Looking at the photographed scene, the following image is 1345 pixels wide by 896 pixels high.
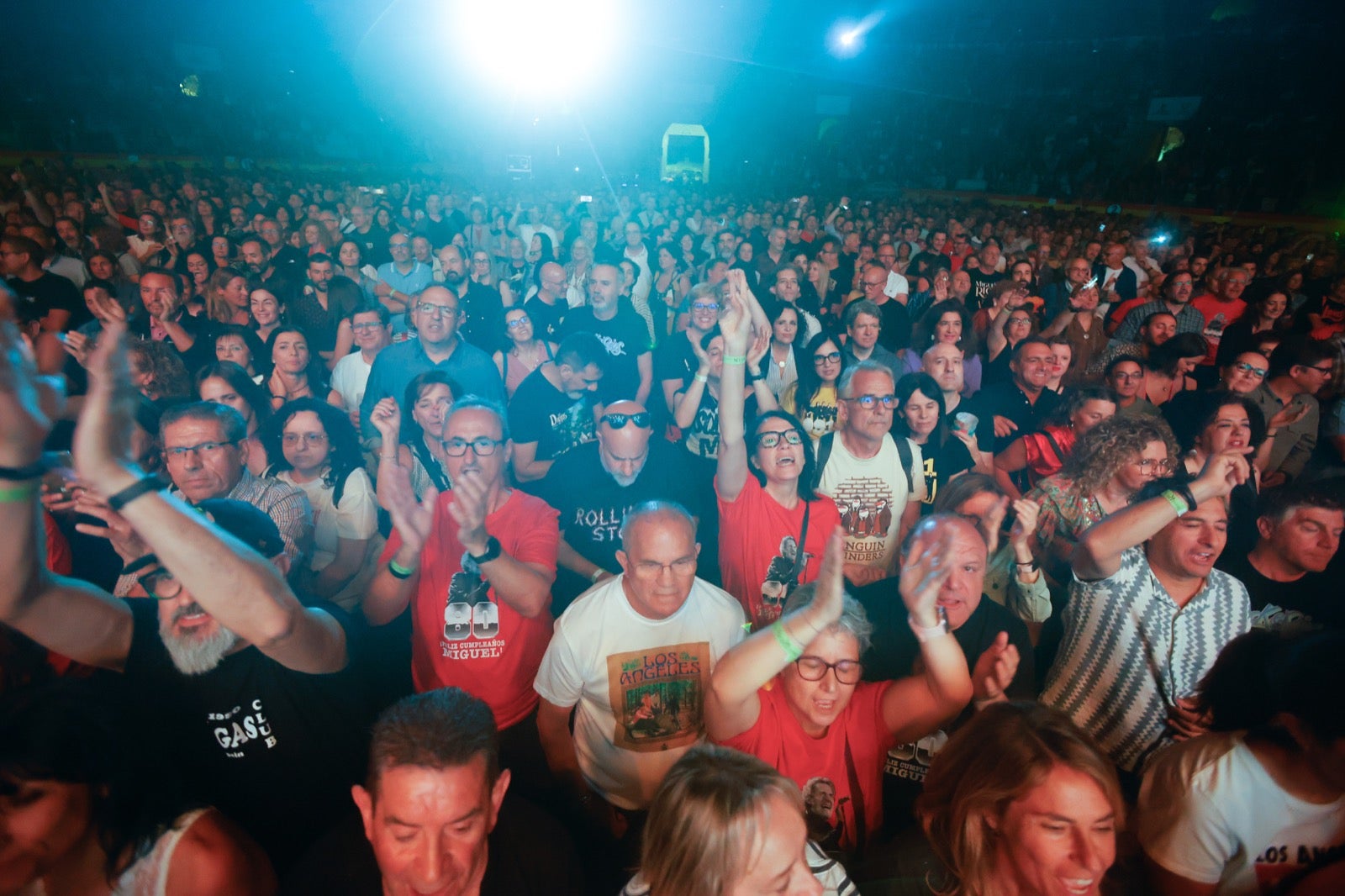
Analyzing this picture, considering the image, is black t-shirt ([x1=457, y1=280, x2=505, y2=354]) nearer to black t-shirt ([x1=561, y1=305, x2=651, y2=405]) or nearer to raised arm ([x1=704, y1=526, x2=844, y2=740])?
black t-shirt ([x1=561, y1=305, x2=651, y2=405])

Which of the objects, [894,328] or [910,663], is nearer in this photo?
[910,663]

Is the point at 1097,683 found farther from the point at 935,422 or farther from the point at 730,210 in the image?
the point at 730,210

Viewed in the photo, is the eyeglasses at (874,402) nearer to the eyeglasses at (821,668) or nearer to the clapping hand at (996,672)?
the clapping hand at (996,672)

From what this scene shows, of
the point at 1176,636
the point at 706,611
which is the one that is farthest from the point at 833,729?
the point at 1176,636

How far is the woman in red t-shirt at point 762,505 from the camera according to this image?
9.58 ft

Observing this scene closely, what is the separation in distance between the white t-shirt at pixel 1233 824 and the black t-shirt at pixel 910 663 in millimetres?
628

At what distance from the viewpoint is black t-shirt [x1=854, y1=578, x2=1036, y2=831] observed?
234 cm

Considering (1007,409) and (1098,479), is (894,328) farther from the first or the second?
(1098,479)

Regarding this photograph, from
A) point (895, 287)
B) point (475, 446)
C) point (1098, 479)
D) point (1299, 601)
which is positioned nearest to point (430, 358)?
point (475, 446)

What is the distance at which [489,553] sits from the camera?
7.22ft

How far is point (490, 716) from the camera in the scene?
1831mm

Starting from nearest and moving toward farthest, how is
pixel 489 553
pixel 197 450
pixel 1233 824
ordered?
1. pixel 1233 824
2. pixel 489 553
3. pixel 197 450

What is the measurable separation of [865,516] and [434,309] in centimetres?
299

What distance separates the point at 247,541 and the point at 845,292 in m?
7.90
